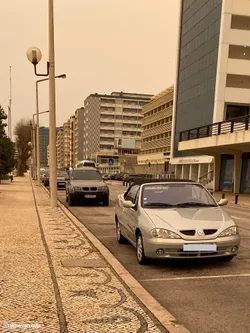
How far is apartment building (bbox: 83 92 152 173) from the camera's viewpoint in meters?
133

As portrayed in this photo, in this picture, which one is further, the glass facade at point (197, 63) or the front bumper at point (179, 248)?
the glass facade at point (197, 63)

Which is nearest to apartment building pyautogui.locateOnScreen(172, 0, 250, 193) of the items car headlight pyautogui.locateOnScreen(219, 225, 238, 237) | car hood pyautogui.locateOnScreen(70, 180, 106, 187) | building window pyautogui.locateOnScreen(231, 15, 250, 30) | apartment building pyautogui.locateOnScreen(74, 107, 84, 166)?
building window pyautogui.locateOnScreen(231, 15, 250, 30)

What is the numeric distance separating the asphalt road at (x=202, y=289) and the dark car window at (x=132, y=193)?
3.61 feet

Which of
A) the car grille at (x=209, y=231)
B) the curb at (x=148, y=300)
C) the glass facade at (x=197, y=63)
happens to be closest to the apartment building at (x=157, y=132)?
the glass facade at (x=197, y=63)

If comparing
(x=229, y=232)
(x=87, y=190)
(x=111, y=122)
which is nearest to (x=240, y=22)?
(x=87, y=190)

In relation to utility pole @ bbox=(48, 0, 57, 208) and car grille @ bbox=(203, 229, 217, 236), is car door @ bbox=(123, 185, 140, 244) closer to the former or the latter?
car grille @ bbox=(203, 229, 217, 236)

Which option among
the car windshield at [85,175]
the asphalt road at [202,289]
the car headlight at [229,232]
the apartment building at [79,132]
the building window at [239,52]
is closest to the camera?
the asphalt road at [202,289]

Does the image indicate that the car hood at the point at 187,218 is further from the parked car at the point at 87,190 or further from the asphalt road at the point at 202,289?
the parked car at the point at 87,190

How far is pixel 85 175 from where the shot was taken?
18.9 metres

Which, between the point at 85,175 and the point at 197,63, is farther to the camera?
the point at 197,63

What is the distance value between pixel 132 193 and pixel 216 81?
120ft

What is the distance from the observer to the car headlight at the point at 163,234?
20.0ft

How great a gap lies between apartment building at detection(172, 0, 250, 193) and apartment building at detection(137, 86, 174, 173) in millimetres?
27916

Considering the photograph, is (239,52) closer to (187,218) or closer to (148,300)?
(187,218)
